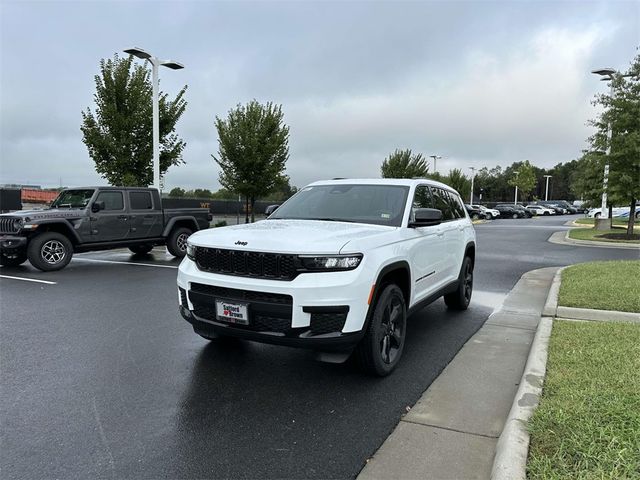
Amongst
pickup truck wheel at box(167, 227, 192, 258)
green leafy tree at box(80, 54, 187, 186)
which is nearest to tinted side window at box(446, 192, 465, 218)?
pickup truck wheel at box(167, 227, 192, 258)

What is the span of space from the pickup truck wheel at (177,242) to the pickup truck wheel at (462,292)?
7.69 meters

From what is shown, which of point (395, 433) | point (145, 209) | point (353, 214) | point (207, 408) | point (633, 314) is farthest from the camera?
point (145, 209)

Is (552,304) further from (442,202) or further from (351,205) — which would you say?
(351,205)

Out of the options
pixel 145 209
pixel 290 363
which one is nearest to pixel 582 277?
pixel 290 363

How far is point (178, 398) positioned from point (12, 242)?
798 centimetres

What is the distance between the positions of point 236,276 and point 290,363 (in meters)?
1.18

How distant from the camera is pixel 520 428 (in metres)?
3.01

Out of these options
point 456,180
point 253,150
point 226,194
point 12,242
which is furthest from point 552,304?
point 456,180

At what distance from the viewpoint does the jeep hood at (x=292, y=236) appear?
365cm

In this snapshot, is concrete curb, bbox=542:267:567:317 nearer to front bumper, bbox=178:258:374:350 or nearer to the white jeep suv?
the white jeep suv

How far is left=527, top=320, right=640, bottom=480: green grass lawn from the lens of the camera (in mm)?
2576

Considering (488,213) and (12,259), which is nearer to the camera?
(12,259)

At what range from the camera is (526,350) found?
199 inches

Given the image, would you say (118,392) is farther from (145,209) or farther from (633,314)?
(145,209)
